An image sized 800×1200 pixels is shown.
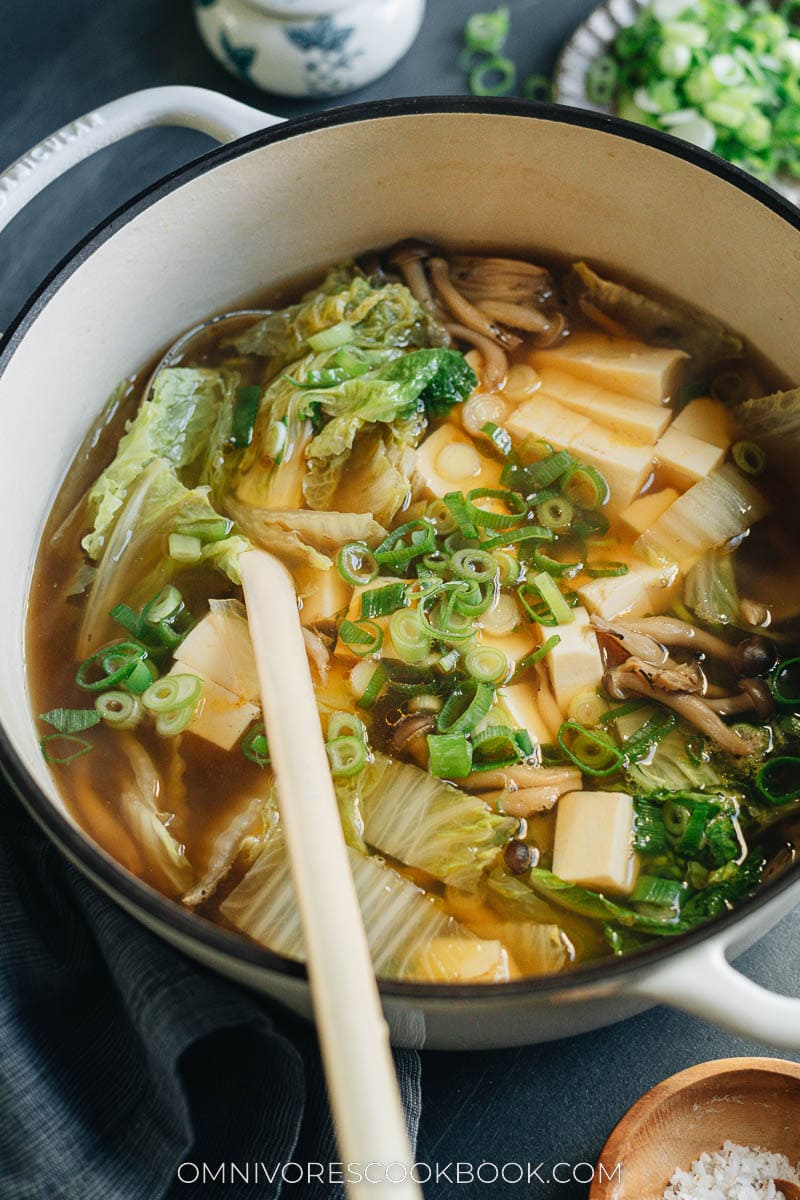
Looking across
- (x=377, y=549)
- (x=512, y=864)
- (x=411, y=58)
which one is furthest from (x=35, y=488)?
(x=411, y=58)

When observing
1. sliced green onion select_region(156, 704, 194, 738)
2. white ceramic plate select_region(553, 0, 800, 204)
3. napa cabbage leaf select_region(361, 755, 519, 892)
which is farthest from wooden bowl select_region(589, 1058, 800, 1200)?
white ceramic plate select_region(553, 0, 800, 204)

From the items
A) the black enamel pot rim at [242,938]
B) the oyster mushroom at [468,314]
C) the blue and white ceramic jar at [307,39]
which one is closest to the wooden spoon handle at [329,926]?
the black enamel pot rim at [242,938]

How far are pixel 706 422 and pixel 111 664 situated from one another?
1430 millimetres

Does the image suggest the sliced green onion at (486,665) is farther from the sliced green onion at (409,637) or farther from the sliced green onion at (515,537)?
the sliced green onion at (515,537)

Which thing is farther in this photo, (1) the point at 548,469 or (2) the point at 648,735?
(1) the point at 548,469

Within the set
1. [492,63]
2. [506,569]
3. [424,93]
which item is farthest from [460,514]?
[492,63]

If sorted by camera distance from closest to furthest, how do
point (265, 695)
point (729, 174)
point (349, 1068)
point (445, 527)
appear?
point (349, 1068)
point (265, 695)
point (729, 174)
point (445, 527)

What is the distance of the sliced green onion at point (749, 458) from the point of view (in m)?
2.42

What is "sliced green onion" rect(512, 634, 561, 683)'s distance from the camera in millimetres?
2170

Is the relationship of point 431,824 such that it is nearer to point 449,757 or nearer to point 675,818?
point 449,757

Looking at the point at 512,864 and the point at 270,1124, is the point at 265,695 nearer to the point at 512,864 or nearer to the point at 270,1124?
the point at 512,864

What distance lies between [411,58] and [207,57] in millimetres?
614

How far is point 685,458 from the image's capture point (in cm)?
240

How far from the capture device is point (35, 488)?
237 centimetres
